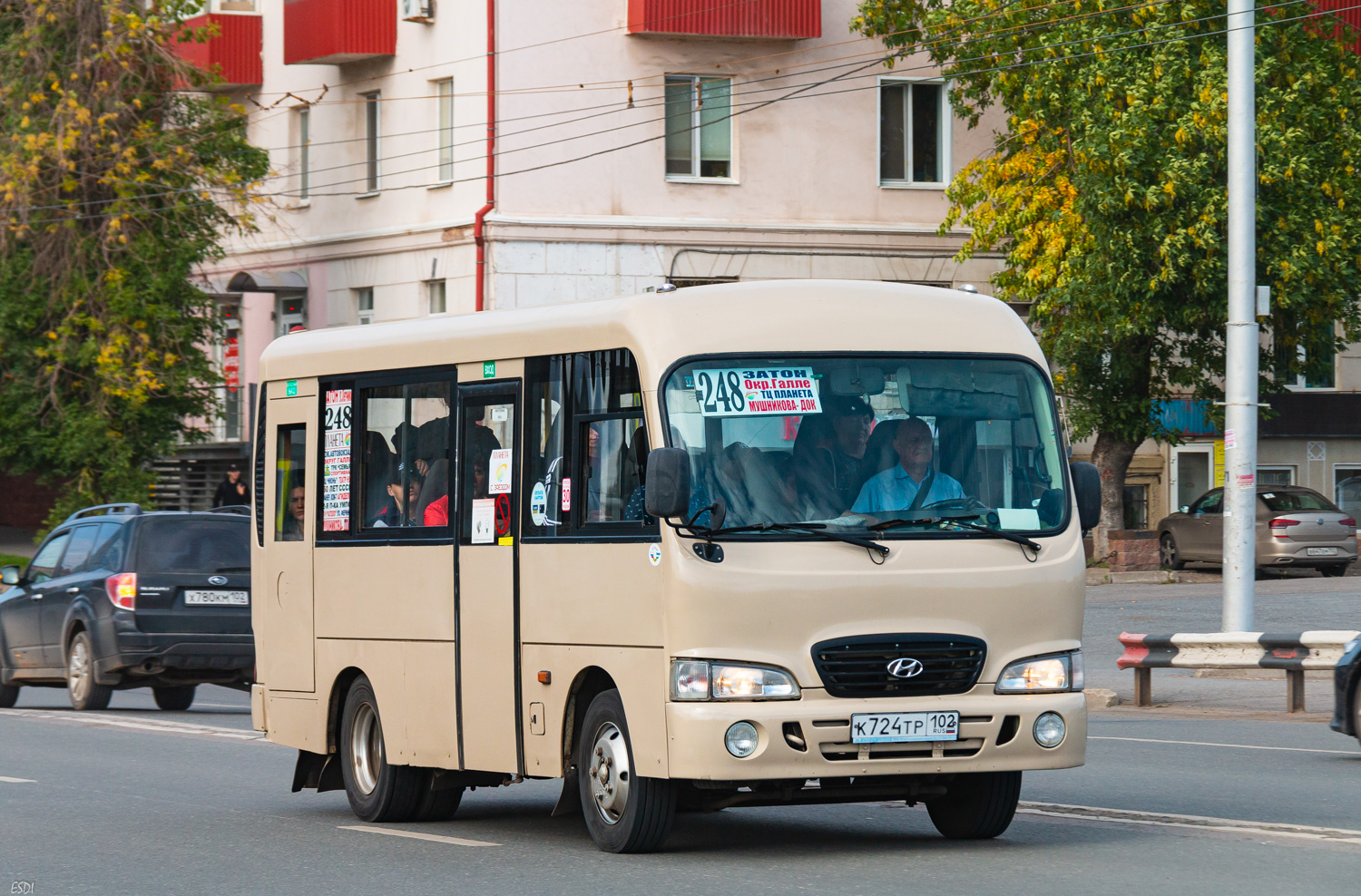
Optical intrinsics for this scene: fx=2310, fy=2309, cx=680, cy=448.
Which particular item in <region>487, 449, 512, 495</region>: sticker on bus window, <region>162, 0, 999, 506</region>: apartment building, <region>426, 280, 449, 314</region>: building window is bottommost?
<region>487, 449, 512, 495</region>: sticker on bus window

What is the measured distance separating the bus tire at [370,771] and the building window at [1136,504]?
33.1 metres

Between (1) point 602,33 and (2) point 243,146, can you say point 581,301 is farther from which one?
(2) point 243,146

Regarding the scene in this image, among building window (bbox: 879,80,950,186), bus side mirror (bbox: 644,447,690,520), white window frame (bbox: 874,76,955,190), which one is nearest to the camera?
bus side mirror (bbox: 644,447,690,520)

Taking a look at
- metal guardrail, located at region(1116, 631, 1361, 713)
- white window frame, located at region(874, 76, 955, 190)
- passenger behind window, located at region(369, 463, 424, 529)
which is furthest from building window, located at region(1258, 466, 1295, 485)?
passenger behind window, located at region(369, 463, 424, 529)

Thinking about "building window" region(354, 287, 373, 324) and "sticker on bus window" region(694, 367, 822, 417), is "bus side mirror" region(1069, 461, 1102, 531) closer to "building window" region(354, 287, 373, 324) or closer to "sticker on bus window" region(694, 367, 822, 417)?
"sticker on bus window" region(694, 367, 822, 417)

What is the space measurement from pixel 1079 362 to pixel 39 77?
17.4m

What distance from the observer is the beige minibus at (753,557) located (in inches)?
372

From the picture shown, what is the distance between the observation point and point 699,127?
3866cm

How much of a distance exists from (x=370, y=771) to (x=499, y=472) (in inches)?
82.6

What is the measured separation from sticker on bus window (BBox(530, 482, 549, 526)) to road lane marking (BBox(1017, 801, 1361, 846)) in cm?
287

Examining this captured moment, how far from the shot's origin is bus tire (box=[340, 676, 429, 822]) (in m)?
11.8

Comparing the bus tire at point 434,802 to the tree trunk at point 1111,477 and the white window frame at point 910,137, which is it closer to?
the tree trunk at point 1111,477

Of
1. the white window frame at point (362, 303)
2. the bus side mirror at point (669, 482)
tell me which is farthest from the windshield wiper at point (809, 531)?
the white window frame at point (362, 303)

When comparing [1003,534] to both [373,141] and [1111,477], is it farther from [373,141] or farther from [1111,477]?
[373,141]
